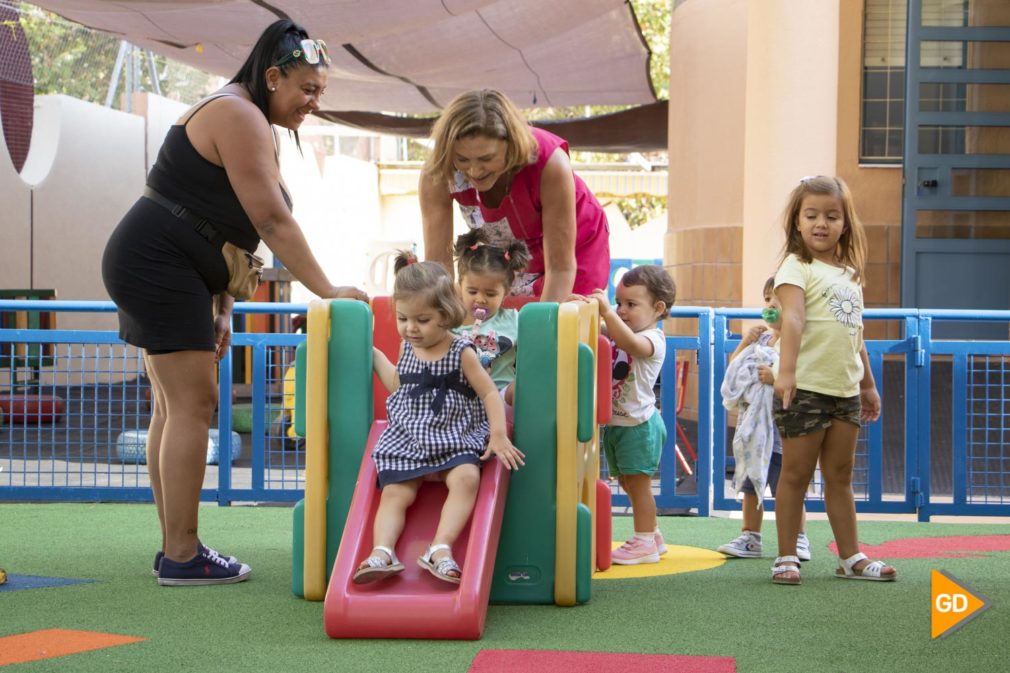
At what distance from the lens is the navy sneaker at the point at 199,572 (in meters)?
3.88

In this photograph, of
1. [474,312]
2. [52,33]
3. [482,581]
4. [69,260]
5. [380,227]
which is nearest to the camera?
[482,581]

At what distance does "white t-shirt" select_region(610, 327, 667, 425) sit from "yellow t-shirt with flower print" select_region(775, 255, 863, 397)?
609 millimetres

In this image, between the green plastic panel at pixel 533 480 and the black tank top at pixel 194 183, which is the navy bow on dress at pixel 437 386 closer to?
the green plastic panel at pixel 533 480

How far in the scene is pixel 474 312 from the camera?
13.2 ft

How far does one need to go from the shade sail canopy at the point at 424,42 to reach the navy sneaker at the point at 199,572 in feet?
16.8

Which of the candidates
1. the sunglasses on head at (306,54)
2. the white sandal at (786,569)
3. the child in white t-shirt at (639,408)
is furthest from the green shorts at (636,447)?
the sunglasses on head at (306,54)

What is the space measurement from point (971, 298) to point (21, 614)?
6.89 metres

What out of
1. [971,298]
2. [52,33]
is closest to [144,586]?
[971,298]

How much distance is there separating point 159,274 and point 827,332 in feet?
6.93

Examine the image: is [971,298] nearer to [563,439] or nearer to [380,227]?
[563,439]

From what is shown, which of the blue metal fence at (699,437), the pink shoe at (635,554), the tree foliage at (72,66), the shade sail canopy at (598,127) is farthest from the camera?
the tree foliage at (72,66)

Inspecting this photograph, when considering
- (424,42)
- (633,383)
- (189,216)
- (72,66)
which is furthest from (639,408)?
(72,66)

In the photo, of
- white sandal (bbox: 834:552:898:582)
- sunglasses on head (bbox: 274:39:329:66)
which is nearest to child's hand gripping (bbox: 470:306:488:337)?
sunglasses on head (bbox: 274:39:329:66)

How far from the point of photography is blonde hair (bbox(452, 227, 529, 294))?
158 inches
